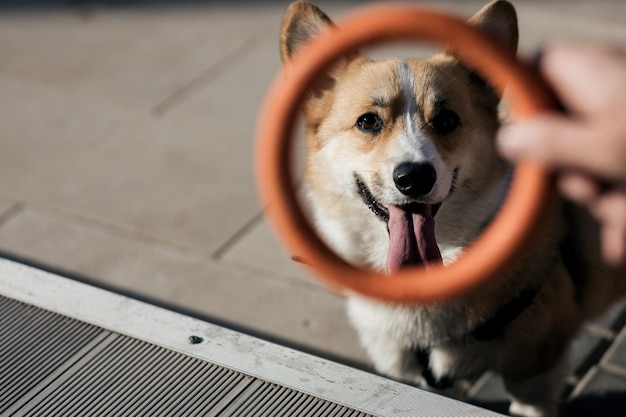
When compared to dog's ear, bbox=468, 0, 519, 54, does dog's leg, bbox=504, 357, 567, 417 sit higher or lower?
lower

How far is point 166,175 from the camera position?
534 centimetres

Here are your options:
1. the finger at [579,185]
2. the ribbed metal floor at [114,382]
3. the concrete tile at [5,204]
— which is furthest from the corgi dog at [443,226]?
the concrete tile at [5,204]

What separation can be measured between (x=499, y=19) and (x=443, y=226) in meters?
0.74

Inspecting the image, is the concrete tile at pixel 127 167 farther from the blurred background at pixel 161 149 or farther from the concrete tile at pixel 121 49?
the concrete tile at pixel 121 49

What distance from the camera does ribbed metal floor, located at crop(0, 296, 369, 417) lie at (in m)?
2.77

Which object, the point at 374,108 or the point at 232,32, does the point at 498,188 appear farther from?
the point at 232,32

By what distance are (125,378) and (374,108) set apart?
123 cm

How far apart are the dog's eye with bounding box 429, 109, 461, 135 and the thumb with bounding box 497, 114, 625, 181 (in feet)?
4.64

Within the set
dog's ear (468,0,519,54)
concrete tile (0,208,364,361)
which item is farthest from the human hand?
concrete tile (0,208,364,361)

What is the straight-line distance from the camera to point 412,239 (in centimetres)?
303

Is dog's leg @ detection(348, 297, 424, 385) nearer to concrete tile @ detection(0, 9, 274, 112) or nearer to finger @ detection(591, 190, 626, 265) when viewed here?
finger @ detection(591, 190, 626, 265)

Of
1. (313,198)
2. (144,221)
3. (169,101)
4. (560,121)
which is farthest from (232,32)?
(560,121)

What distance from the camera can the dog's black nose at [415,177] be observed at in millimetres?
2814

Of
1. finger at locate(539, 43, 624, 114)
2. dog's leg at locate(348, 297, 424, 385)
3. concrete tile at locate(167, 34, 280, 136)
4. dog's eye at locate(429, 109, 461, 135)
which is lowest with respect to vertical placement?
concrete tile at locate(167, 34, 280, 136)
